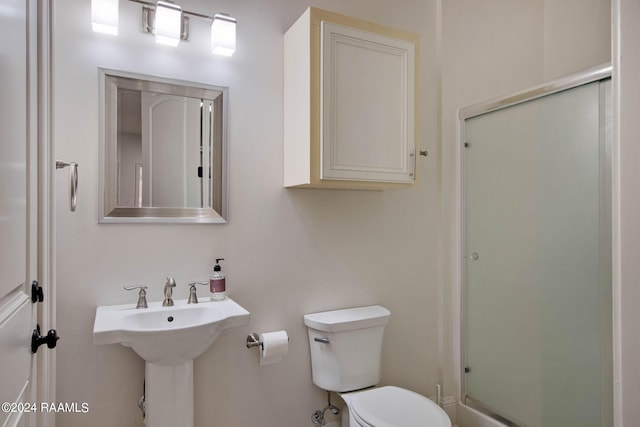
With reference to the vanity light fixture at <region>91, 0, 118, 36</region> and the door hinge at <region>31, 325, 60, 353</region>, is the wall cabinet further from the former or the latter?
the door hinge at <region>31, 325, 60, 353</region>

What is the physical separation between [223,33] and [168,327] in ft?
4.01

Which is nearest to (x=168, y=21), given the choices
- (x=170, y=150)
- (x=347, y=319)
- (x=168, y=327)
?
(x=170, y=150)

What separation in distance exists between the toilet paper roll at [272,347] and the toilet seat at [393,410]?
0.37m

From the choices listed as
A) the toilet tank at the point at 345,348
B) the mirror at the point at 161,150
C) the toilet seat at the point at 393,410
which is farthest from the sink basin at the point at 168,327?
the toilet seat at the point at 393,410

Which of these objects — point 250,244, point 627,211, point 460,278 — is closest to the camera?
point 627,211

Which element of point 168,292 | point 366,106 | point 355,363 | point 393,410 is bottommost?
point 393,410

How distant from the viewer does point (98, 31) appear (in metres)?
1.54

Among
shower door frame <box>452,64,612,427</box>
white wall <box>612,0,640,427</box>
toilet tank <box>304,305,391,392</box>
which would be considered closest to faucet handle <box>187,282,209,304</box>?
toilet tank <box>304,305,391,392</box>

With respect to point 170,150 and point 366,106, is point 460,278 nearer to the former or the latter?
point 366,106

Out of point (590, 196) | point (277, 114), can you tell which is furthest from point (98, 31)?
point (590, 196)

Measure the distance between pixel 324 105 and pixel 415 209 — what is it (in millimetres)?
903

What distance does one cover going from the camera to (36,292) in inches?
41.8

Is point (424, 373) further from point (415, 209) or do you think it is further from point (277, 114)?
point (277, 114)

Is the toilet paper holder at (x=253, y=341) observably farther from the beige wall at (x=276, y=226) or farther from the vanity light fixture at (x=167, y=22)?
the vanity light fixture at (x=167, y=22)
